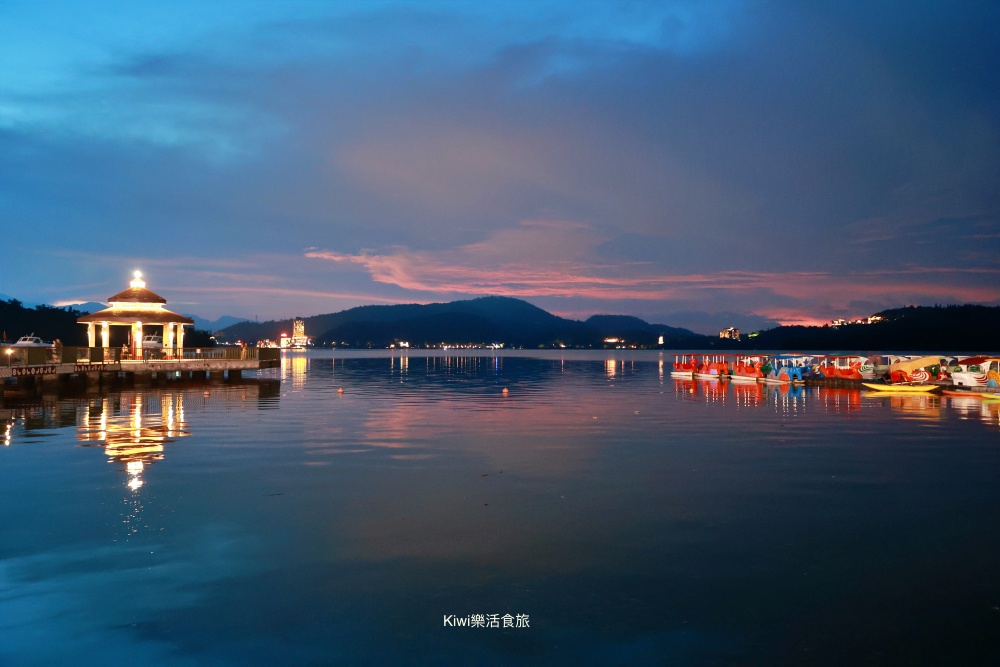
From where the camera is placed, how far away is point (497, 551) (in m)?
12.1

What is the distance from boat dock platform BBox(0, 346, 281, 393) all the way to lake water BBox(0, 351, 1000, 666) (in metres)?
24.7

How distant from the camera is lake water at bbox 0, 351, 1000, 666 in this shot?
28.2 ft

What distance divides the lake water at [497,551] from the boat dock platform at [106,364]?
24657mm

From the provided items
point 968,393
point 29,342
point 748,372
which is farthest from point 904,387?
point 29,342

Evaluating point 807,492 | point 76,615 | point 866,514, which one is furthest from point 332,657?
point 807,492

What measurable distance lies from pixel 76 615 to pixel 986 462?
962 inches

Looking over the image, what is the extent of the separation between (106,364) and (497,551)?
52.6 metres

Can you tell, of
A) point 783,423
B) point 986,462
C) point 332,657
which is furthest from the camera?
point 783,423

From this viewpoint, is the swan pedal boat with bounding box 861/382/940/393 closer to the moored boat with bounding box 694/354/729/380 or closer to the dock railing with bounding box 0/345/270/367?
the moored boat with bounding box 694/354/729/380

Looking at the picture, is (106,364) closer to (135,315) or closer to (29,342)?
(135,315)

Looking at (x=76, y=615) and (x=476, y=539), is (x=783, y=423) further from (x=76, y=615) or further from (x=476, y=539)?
(x=76, y=615)

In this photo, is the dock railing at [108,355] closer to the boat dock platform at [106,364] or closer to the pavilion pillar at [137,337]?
the boat dock platform at [106,364]

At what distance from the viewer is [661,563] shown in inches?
453

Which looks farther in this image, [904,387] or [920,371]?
[920,371]
